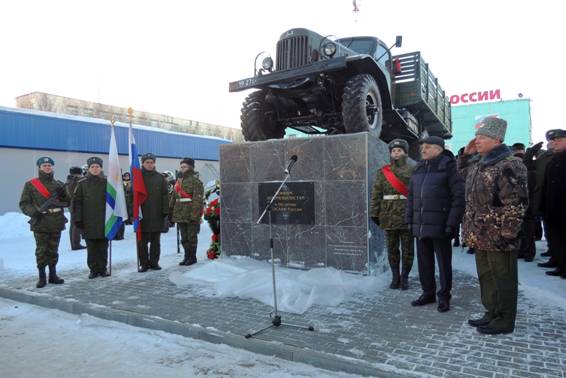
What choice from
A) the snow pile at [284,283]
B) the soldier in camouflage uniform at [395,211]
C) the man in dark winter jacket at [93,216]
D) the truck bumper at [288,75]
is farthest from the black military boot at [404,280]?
the man in dark winter jacket at [93,216]

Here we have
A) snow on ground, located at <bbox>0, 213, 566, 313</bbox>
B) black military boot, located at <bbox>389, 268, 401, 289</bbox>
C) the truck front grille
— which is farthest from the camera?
the truck front grille

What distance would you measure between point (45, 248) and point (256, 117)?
137 inches

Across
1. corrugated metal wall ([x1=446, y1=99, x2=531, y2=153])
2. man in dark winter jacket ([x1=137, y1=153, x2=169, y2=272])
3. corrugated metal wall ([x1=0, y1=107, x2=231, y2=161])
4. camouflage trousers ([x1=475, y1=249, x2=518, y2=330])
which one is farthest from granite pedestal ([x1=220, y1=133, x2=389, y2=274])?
corrugated metal wall ([x1=446, y1=99, x2=531, y2=153])

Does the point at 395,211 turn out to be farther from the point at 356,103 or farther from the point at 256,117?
the point at 256,117

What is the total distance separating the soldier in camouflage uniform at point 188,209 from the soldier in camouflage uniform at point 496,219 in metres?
4.33

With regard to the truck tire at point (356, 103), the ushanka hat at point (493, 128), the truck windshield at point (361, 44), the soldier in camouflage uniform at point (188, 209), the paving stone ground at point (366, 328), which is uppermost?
the truck windshield at point (361, 44)

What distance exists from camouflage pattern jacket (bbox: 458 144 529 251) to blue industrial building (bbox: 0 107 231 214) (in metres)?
13.4

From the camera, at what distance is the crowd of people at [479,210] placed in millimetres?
3445

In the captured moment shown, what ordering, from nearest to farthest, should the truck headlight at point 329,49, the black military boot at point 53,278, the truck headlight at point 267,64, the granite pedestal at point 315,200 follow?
1. the granite pedestal at point 315,200
2. the black military boot at point 53,278
3. the truck headlight at point 329,49
4. the truck headlight at point 267,64

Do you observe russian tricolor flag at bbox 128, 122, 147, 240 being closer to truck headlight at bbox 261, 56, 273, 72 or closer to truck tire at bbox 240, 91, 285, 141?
truck tire at bbox 240, 91, 285, 141

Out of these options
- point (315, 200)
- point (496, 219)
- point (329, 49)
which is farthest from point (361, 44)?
point (496, 219)

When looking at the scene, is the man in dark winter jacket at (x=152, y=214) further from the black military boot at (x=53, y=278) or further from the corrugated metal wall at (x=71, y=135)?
the corrugated metal wall at (x=71, y=135)

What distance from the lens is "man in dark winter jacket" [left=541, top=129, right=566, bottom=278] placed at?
5593mm

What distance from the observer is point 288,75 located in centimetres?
585
